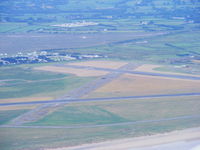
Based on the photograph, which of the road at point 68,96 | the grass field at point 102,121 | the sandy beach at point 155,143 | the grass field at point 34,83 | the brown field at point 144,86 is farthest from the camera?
the grass field at point 34,83

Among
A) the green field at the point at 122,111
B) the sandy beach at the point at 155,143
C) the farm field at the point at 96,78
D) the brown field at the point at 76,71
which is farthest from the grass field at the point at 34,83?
the sandy beach at the point at 155,143

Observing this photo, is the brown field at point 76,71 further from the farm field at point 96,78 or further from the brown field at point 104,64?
the brown field at point 104,64

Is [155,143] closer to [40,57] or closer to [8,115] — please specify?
[8,115]

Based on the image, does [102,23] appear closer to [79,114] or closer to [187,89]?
[187,89]

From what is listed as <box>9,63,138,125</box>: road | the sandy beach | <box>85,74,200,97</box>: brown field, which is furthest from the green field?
the sandy beach

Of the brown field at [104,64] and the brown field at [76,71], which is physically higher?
the brown field at [76,71]

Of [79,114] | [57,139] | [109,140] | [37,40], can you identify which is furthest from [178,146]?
[37,40]
